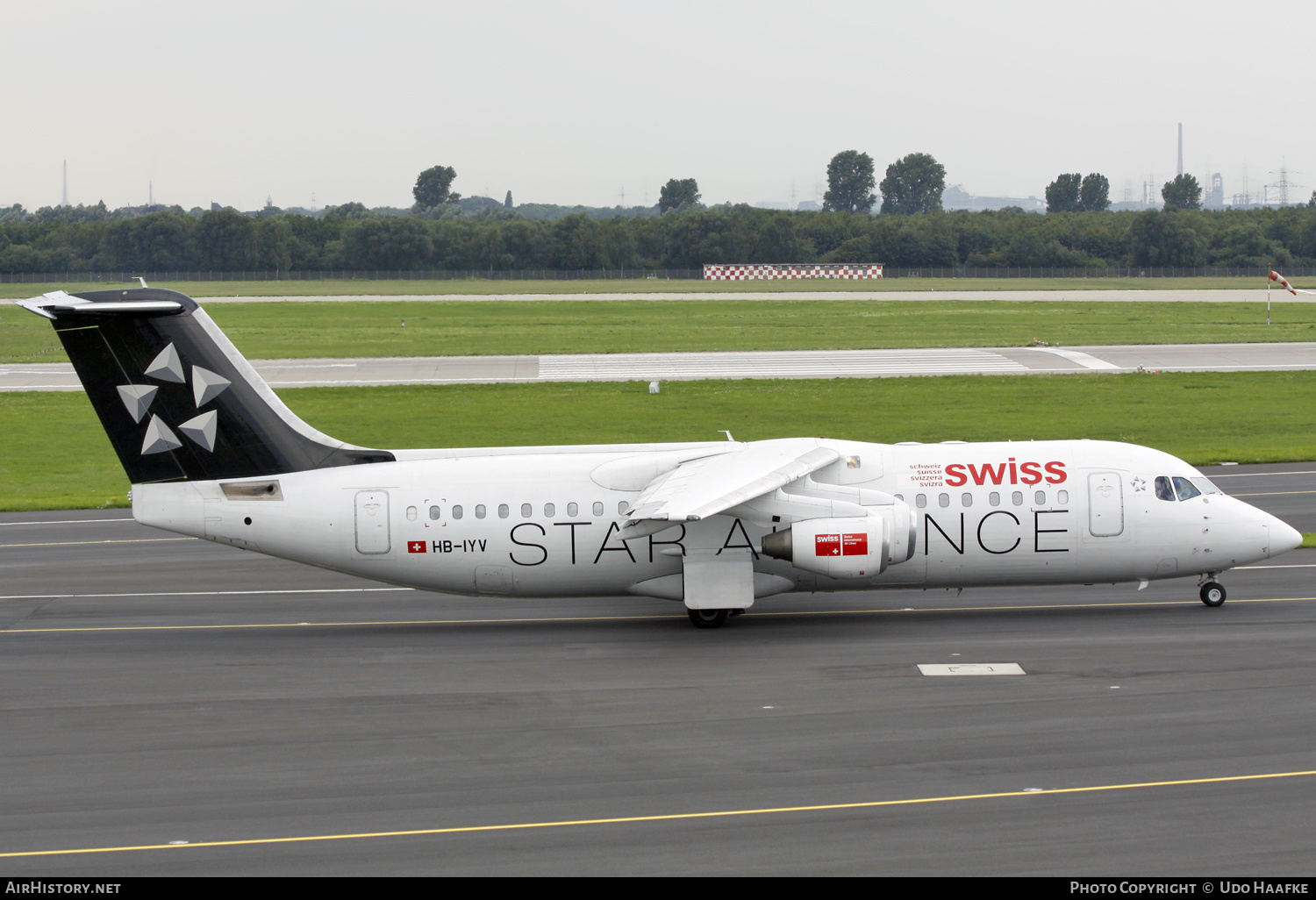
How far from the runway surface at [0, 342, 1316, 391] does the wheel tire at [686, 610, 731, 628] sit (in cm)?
3689

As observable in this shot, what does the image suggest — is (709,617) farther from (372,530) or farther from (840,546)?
(372,530)

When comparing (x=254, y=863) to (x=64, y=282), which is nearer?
(x=254, y=863)

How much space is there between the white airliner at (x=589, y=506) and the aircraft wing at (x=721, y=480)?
10 cm

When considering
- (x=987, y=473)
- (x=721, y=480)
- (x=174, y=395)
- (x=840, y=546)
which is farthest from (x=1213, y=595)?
(x=174, y=395)

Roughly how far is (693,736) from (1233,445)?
33.2 meters

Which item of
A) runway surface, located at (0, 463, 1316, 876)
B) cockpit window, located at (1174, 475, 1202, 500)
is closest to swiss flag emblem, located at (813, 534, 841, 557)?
runway surface, located at (0, 463, 1316, 876)

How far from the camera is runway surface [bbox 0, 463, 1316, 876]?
13977 millimetres

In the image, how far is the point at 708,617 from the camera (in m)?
23.6

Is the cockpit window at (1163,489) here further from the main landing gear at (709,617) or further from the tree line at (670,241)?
the tree line at (670,241)

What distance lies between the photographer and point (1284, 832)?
13.9 metres

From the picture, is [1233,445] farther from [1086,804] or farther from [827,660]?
[1086,804]

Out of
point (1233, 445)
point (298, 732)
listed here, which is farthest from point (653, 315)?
point (298, 732)

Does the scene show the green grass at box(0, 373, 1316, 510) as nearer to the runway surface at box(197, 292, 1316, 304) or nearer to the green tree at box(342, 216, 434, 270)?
the runway surface at box(197, 292, 1316, 304)
